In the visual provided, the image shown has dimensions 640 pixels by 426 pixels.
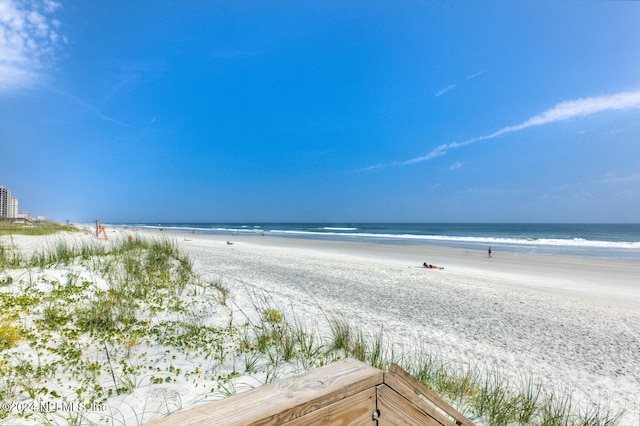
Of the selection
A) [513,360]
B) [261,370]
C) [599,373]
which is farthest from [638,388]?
[261,370]

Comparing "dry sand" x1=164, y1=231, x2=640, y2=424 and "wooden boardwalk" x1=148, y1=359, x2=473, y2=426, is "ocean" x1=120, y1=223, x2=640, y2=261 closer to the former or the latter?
"dry sand" x1=164, y1=231, x2=640, y2=424

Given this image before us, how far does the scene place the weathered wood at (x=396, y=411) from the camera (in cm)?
138

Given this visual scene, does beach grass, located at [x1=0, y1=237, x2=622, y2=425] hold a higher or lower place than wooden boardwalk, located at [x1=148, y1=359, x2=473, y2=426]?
lower

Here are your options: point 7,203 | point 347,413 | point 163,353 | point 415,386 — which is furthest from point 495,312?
point 7,203

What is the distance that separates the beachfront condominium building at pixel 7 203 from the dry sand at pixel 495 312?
52.5 m

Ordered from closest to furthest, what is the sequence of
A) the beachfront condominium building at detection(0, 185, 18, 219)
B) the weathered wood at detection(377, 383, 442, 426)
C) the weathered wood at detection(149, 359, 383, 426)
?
the weathered wood at detection(149, 359, 383, 426) < the weathered wood at detection(377, 383, 442, 426) < the beachfront condominium building at detection(0, 185, 18, 219)

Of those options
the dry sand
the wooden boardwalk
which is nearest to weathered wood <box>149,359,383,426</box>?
the wooden boardwalk

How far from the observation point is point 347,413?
1270 mm

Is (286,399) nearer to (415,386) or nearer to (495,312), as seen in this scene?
(415,386)

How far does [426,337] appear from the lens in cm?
605

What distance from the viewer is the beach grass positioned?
3371mm

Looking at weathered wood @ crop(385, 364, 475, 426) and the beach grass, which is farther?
the beach grass

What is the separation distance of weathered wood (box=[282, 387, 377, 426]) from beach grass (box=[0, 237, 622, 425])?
2.51 m

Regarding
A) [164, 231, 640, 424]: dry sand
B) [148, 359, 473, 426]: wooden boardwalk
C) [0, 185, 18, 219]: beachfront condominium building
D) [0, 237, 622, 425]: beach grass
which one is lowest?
[164, 231, 640, 424]: dry sand
